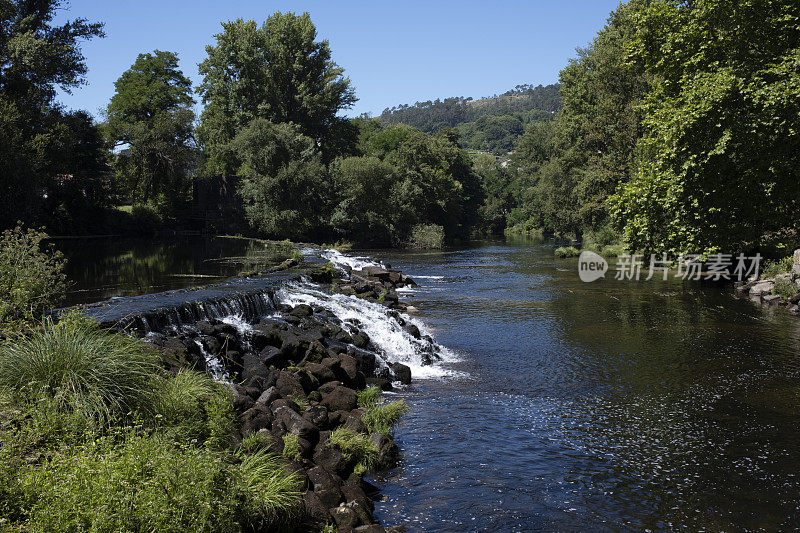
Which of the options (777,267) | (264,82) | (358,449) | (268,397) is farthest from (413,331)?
(264,82)

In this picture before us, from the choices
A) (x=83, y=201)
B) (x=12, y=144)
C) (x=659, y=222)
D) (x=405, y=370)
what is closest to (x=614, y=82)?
(x=659, y=222)

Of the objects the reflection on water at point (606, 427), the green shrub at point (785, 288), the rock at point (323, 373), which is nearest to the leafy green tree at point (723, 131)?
the reflection on water at point (606, 427)

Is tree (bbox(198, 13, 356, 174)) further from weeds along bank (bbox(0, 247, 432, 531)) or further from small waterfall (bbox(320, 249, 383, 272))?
weeds along bank (bbox(0, 247, 432, 531))

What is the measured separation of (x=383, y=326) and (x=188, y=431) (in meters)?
11.1

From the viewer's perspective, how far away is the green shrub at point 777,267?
26.7 metres

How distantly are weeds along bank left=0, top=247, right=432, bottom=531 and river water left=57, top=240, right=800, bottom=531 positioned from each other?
104 cm

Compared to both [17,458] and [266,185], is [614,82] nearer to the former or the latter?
[266,185]

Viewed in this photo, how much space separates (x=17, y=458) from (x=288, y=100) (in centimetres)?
6477

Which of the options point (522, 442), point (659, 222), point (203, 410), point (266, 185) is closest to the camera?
point (203, 410)

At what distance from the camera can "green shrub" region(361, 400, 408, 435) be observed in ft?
33.7

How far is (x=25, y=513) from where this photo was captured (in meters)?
5.05

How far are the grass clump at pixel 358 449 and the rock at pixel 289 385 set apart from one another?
2388mm

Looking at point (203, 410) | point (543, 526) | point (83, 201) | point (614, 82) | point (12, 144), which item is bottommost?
point (543, 526)

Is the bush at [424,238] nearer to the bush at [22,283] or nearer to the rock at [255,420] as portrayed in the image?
the bush at [22,283]
